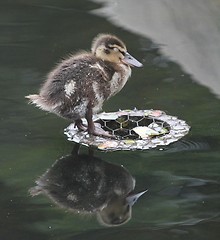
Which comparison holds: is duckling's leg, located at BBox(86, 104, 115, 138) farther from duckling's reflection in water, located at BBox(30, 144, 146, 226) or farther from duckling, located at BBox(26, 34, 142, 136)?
duckling's reflection in water, located at BBox(30, 144, 146, 226)

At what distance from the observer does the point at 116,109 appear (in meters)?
4.36

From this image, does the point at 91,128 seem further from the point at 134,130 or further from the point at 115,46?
the point at 115,46

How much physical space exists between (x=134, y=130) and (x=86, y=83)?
0.39m

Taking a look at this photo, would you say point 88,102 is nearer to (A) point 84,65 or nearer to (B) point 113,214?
(A) point 84,65

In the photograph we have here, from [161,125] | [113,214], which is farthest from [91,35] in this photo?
[113,214]

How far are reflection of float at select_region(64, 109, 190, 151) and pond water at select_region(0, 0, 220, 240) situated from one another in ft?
0.19

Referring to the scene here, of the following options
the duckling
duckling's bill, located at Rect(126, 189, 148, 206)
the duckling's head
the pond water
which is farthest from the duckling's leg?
duckling's bill, located at Rect(126, 189, 148, 206)

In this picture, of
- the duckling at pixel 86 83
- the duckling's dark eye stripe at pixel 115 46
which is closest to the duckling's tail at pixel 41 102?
the duckling at pixel 86 83

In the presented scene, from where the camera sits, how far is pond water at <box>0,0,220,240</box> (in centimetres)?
317

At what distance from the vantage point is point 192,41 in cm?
539

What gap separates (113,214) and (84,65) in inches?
38.2

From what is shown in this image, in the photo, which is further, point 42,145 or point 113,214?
point 42,145

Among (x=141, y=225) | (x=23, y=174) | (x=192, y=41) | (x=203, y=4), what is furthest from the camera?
(x=203, y=4)

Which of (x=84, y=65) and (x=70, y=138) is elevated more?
(x=84, y=65)
